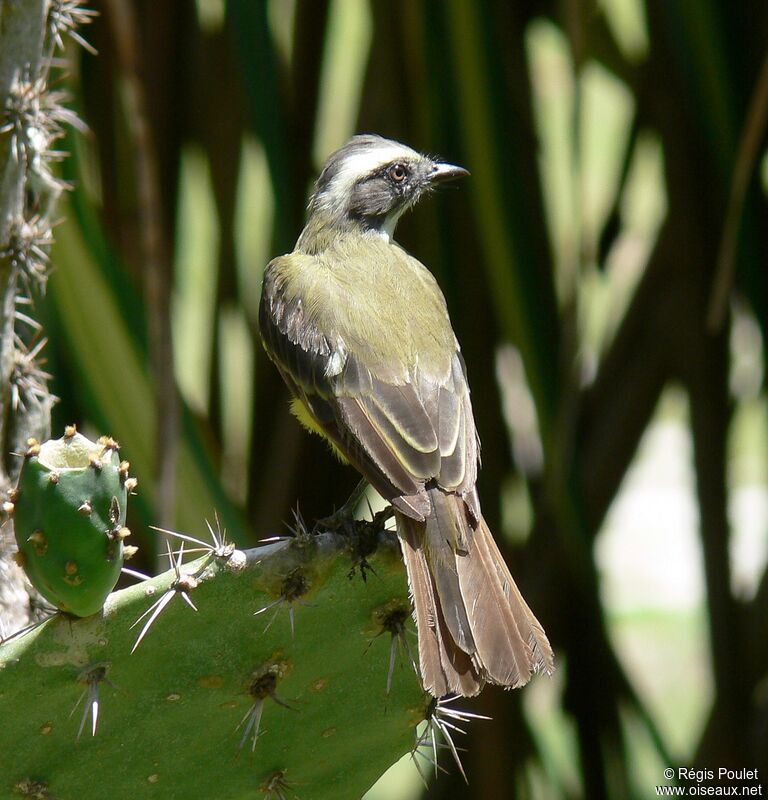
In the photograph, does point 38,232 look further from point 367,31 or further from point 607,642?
point 607,642

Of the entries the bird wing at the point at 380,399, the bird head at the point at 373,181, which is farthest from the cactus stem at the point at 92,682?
the bird head at the point at 373,181

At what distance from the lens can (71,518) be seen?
168 cm

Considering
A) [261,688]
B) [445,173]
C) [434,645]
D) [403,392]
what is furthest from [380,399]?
[445,173]

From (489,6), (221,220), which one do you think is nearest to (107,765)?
(489,6)

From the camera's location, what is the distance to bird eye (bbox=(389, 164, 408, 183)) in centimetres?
373

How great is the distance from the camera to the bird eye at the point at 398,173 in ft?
12.2

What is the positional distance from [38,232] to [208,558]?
1.19m

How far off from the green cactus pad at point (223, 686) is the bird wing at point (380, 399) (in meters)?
0.28

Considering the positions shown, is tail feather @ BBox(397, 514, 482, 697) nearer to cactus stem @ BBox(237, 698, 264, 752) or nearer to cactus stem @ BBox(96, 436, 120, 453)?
cactus stem @ BBox(237, 698, 264, 752)

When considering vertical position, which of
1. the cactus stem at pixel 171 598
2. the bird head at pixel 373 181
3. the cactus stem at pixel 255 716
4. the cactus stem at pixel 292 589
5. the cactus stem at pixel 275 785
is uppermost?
the bird head at pixel 373 181

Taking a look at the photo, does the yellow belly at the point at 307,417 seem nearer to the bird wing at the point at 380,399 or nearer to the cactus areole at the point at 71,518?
the bird wing at the point at 380,399

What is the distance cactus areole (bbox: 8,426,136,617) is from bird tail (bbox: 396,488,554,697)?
0.61 m

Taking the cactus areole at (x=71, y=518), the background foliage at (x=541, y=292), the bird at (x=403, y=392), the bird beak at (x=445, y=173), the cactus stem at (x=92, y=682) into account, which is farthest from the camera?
the background foliage at (x=541, y=292)

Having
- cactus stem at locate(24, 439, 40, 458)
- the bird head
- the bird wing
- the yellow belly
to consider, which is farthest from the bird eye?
cactus stem at locate(24, 439, 40, 458)
